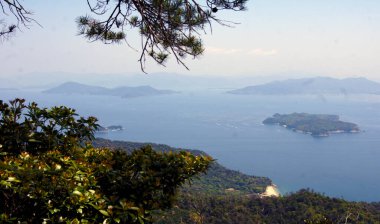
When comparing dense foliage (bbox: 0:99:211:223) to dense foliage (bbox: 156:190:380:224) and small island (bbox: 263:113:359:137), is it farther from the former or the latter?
small island (bbox: 263:113:359:137)

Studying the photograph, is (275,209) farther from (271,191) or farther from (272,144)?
(272,144)

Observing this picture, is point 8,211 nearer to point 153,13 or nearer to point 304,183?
point 153,13

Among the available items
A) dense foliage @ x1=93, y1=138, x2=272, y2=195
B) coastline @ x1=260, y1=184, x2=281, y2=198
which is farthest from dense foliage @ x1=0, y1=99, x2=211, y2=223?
coastline @ x1=260, y1=184, x2=281, y2=198

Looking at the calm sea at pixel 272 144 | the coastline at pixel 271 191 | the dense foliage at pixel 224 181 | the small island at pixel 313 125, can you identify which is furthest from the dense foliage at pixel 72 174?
the small island at pixel 313 125

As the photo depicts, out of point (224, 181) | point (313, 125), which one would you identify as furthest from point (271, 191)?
point (313, 125)

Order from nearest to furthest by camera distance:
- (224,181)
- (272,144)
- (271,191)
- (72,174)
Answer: (72,174) < (271,191) < (224,181) < (272,144)

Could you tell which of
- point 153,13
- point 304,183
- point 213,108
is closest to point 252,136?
point 304,183
